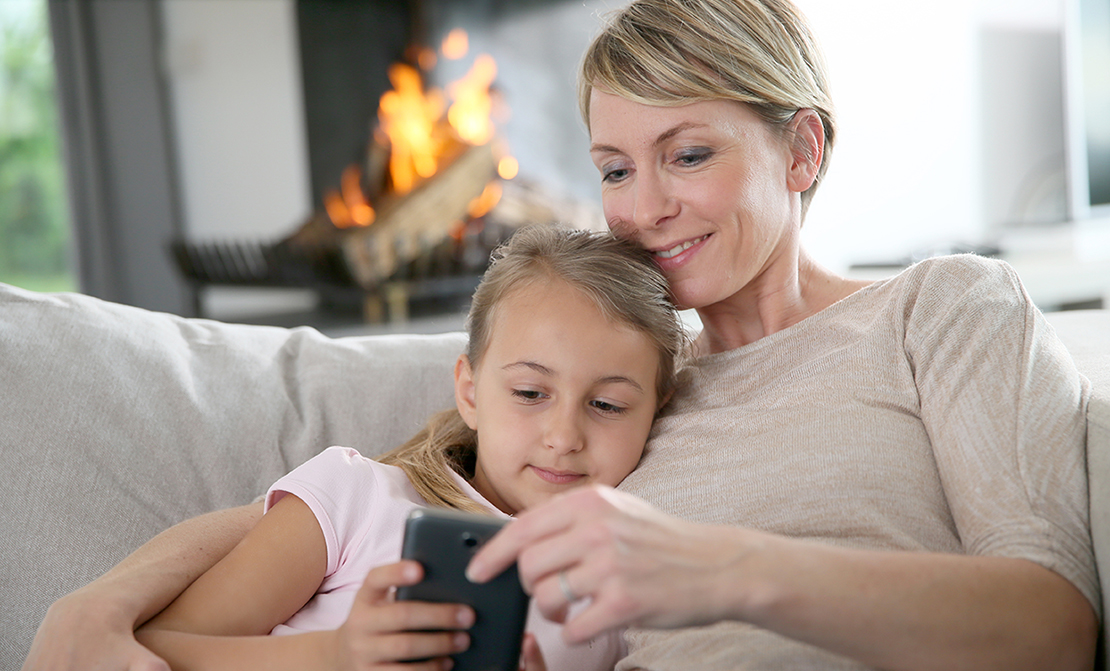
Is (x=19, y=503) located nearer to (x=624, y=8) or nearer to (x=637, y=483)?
(x=637, y=483)

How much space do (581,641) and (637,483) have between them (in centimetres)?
39

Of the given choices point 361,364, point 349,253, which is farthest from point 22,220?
point 361,364

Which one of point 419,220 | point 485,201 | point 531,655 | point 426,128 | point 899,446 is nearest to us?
point 531,655

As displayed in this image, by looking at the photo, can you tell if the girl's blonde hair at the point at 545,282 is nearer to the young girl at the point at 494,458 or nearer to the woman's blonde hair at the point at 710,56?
the young girl at the point at 494,458

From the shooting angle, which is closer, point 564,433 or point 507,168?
point 564,433

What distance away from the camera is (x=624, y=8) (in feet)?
3.93

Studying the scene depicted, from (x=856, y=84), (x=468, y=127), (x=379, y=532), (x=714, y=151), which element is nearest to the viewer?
(x=379, y=532)

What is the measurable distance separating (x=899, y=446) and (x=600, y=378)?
12.6 inches

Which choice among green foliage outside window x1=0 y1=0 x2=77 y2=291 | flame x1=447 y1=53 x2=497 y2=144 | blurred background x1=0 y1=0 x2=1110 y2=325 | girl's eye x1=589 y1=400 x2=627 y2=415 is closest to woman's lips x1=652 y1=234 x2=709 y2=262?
girl's eye x1=589 y1=400 x2=627 y2=415

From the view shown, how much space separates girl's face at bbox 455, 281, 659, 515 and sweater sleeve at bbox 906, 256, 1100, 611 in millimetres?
311

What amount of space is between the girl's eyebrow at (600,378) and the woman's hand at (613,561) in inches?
14.1

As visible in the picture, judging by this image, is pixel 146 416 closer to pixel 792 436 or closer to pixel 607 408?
pixel 607 408

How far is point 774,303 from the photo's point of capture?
3.99 ft

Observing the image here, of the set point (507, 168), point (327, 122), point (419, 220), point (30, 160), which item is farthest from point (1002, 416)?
point (30, 160)
